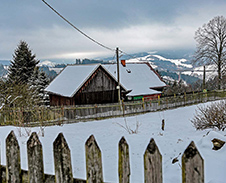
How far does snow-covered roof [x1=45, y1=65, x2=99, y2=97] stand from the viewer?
22547mm

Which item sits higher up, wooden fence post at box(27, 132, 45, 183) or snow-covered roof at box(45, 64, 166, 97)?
snow-covered roof at box(45, 64, 166, 97)

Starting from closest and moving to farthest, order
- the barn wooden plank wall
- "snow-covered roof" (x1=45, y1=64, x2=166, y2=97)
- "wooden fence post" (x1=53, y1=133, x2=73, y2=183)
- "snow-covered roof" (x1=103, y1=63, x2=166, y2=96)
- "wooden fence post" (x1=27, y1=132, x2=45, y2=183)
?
1. "wooden fence post" (x1=53, y1=133, x2=73, y2=183)
2. "wooden fence post" (x1=27, y1=132, x2=45, y2=183)
3. the barn wooden plank wall
4. "snow-covered roof" (x1=45, y1=64, x2=166, y2=97)
5. "snow-covered roof" (x1=103, y1=63, x2=166, y2=96)

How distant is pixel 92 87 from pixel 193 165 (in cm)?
2233

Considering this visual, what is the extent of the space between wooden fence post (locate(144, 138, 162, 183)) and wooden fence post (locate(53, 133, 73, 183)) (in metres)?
0.70

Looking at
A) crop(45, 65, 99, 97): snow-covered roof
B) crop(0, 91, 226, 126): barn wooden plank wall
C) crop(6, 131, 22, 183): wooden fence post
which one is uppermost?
crop(45, 65, 99, 97): snow-covered roof

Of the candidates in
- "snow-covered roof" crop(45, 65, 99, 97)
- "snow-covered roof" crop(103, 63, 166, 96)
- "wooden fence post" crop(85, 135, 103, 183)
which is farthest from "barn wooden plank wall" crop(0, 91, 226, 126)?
"wooden fence post" crop(85, 135, 103, 183)

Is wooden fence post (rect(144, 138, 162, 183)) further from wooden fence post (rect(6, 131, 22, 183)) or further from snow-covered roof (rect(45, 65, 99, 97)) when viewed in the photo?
snow-covered roof (rect(45, 65, 99, 97))

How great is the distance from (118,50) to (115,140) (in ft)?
44.6

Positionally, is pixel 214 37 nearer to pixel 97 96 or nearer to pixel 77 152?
pixel 97 96

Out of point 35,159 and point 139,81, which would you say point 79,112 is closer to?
point 35,159

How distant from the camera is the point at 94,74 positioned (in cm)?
2352

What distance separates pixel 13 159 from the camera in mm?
2074

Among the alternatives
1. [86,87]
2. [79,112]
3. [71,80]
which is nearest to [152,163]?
[79,112]

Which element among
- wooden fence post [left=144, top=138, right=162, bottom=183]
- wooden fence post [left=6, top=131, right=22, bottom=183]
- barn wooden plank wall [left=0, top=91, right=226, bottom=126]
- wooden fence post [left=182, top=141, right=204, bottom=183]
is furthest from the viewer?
barn wooden plank wall [left=0, top=91, right=226, bottom=126]
